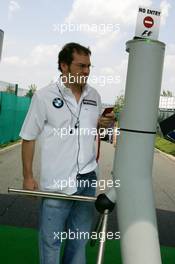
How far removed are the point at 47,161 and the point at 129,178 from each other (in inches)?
33.0

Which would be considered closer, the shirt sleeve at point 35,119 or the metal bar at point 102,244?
the metal bar at point 102,244

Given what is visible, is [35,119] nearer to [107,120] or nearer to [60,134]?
[60,134]

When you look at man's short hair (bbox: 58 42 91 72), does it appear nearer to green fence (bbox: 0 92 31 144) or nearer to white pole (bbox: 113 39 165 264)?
white pole (bbox: 113 39 165 264)

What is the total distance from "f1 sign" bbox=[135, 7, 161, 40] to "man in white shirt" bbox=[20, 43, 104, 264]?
85 cm

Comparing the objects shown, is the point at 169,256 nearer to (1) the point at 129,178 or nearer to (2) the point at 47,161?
(2) the point at 47,161

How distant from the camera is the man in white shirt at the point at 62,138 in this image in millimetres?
2604

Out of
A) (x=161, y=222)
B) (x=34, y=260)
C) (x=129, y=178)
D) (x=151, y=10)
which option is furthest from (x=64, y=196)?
(x=161, y=222)

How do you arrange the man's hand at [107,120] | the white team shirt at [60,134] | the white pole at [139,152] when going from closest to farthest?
the white pole at [139,152]
the man's hand at [107,120]
the white team shirt at [60,134]

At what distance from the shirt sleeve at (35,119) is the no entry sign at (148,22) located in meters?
0.99

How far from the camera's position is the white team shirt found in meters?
2.60

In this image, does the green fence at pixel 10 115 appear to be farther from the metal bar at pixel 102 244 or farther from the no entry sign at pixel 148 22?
the no entry sign at pixel 148 22

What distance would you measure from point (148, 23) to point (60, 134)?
1005 mm

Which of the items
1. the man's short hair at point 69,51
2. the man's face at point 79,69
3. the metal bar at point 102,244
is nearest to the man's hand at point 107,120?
the man's face at point 79,69

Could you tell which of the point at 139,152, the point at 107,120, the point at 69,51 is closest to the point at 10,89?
the point at 69,51
